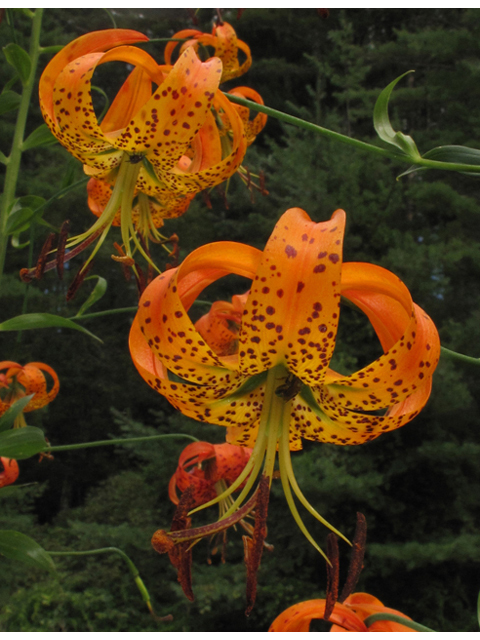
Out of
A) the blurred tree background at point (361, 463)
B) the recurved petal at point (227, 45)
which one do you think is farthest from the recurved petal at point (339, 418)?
the blurred tree background at point (361, 463)

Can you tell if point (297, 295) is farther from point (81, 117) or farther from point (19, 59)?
point (19, 59)

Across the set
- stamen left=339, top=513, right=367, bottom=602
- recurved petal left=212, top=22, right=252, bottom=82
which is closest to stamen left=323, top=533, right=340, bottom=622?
stamen left=339, top=513, right=367, bottom=602

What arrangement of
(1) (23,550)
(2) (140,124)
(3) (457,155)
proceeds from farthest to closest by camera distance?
(1) (23,550) → (2) (140,124) → (3) (457,155)

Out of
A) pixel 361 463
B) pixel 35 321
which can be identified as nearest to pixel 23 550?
pixel 35 321

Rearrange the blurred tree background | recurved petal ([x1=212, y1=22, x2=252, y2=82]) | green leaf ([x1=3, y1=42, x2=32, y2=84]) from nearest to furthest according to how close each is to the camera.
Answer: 1. green leaf ([x1=3, y1=42, x2=32, y2=84])
2. recurved petal ([x1=212, y1=22, x2=252, y2=82])
3. the blurred tree background

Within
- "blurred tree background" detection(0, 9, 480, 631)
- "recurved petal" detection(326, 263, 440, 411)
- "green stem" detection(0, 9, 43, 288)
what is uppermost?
"green stem" detection(0, 9, 43, 288)

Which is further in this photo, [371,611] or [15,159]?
[15,159]

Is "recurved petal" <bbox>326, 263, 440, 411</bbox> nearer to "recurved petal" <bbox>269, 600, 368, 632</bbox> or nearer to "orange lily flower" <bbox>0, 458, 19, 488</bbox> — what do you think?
"recurved petal" <bbox>269, 600, 368, 632</bbox>
